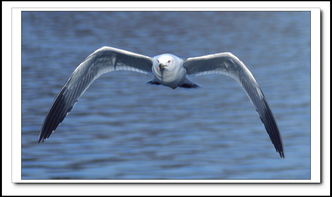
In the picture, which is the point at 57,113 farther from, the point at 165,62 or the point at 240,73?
the point at 240,73

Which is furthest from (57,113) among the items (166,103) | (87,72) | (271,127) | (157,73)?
(271,127)

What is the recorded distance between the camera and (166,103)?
9375mm

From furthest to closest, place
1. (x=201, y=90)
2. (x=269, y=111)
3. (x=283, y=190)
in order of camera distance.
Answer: (x=201, y=90) < (x=269, y=111) < (x=283, y=190)

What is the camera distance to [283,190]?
8.18 m

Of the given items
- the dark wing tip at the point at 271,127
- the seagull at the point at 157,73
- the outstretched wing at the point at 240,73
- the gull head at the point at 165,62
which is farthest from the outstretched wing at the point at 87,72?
the dark wing tip at the point at 271,127

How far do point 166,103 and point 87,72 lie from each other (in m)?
0.78

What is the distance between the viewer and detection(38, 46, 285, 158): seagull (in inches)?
342

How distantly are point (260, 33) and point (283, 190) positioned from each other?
1379mm

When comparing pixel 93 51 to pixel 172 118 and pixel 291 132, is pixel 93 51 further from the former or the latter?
pixel 291 132

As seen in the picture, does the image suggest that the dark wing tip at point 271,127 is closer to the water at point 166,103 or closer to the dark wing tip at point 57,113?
the water at point 166,103

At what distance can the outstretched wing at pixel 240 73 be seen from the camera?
28.6ft

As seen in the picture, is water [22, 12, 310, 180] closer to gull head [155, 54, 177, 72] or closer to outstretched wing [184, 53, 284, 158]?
outstretched wing [184, 53, 284, 158]

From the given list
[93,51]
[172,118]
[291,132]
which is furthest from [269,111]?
[93,51]

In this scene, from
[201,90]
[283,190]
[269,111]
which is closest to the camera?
[283,190]
